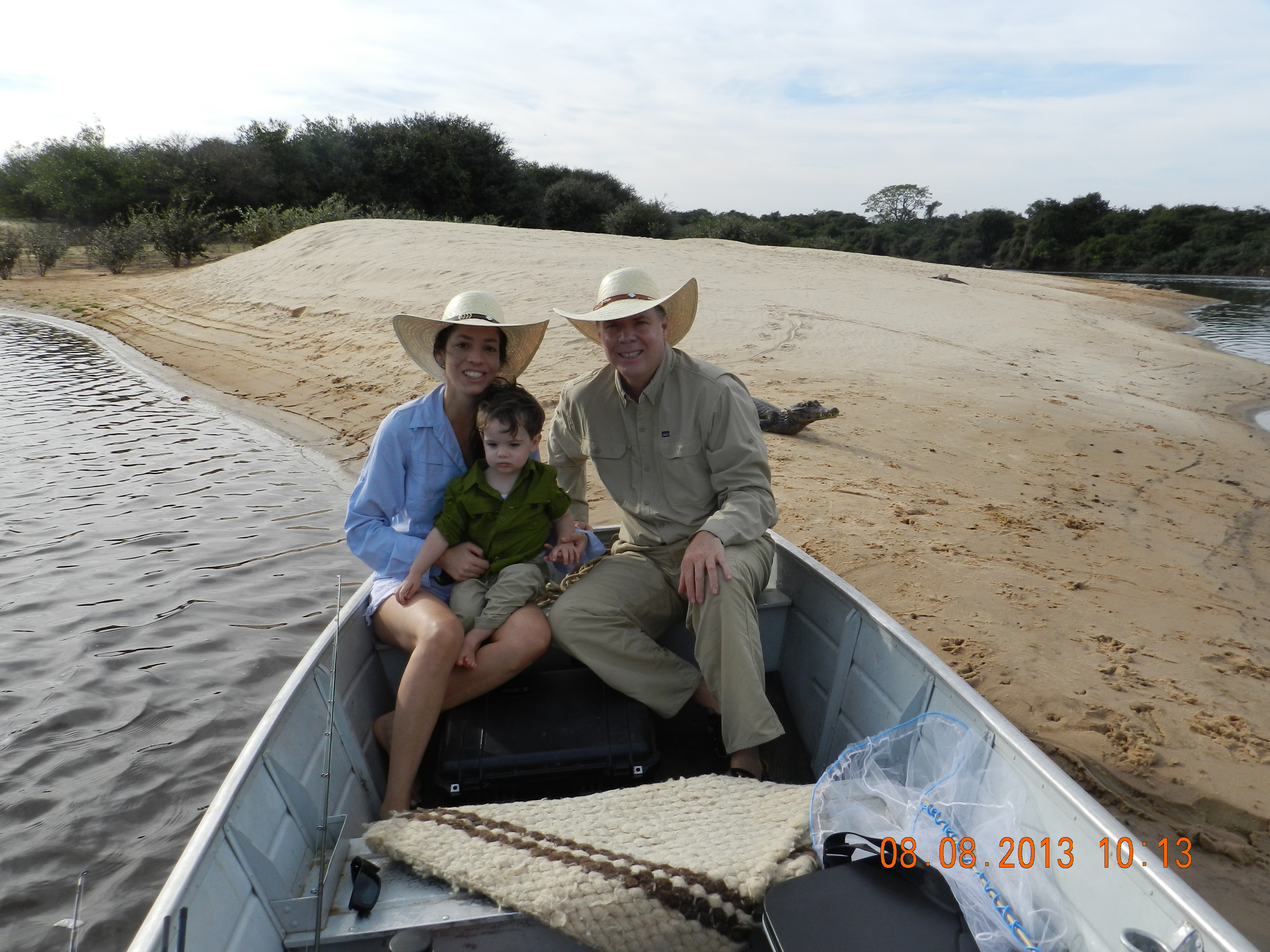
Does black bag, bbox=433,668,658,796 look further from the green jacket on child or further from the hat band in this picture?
the hat band

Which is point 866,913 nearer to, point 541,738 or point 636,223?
point 541,738

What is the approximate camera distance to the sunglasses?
1743mm

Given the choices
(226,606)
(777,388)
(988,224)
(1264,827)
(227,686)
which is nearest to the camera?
(1264,827)

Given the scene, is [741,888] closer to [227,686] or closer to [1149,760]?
[1149,760]

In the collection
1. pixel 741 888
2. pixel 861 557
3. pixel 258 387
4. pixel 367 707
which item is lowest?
pixel 258 387

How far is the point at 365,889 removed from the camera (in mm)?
1765


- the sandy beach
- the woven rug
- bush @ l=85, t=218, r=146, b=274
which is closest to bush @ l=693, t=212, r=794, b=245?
the sandy beach

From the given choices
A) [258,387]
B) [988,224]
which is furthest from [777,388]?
[988,224]

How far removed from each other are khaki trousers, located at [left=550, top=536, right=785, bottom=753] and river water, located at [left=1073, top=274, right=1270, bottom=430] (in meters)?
9.75

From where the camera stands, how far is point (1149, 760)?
10.6ft

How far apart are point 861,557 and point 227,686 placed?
3689 mm

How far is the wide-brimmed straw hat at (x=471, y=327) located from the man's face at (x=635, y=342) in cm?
29

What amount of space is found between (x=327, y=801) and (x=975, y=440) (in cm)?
688
